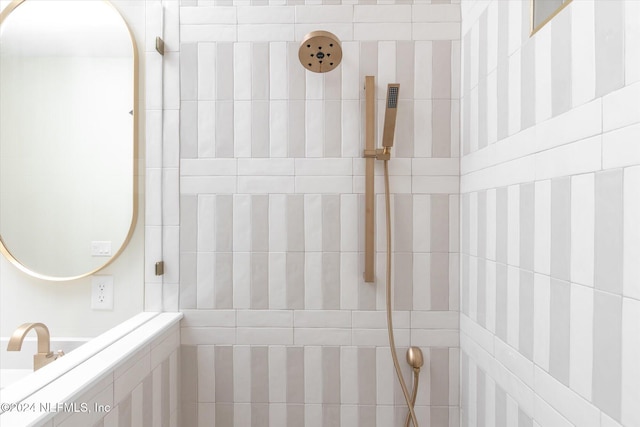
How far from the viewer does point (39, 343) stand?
1002mm

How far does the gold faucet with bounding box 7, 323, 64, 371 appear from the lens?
97 centimetres

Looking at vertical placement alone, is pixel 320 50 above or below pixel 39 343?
above

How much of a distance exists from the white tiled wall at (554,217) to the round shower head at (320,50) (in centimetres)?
44

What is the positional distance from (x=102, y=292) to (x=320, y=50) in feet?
3.18

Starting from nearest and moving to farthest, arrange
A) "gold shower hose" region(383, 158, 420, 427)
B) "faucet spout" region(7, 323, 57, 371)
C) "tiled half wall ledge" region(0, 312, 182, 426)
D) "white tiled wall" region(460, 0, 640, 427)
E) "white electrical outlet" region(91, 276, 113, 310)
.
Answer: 1. "white tiled wall" region(460, 0, 640, 427)
2. "tiled half wall ledge" region(0, 312, 182, 426)
3. "faucet spout" region(7, 323, 57, 371)
4. "white electrical outlet" region(91, 276, 113, 310)
5. "gold shower hose" region(383, 158, 420, 427)

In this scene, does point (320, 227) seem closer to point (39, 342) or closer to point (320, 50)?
point (320, 50)

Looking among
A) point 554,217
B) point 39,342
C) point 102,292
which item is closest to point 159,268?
point 102,292

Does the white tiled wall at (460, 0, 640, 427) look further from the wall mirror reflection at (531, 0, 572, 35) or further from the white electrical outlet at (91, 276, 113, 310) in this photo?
the white electrical outlet at (91, 276, 113, 310)

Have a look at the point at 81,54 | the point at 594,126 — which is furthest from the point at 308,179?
the point at 594,126

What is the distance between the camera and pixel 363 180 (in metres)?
1.51

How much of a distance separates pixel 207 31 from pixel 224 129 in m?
0.35

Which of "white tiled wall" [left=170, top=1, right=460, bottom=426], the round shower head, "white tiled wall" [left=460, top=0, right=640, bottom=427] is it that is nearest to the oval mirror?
"white tiled wall" [left=170, top=1, right=460, bottom=426]

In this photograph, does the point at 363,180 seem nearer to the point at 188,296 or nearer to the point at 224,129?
the point at 224,129

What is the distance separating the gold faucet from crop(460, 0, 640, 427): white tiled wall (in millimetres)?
1094
